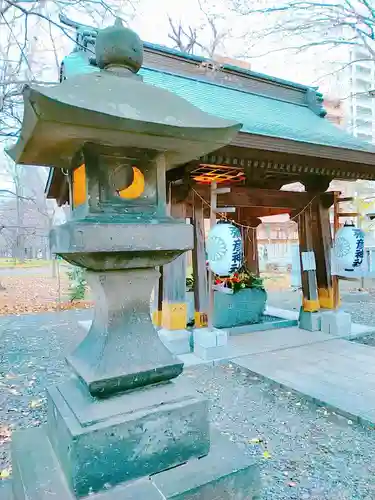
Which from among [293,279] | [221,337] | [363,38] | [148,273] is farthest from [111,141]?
[293,279]

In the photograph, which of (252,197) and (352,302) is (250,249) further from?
(252,197)

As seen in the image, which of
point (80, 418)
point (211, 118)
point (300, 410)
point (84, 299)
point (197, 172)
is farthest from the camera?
point (84, 299)

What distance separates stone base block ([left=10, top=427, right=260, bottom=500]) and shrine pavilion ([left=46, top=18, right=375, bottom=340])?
329cm

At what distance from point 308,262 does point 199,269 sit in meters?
2.23

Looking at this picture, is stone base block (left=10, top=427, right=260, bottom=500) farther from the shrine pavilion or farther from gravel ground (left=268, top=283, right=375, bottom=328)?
gravel ground (left=268, top=283, right=375, bottom=328)

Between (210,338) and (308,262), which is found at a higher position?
(308,262)

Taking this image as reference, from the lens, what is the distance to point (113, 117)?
65.8 inches

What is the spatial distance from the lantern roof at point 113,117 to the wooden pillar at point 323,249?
5.01 meters

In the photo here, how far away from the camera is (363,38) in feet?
29.2

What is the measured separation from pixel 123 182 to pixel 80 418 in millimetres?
1304

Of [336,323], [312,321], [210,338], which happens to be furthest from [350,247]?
[210,338]

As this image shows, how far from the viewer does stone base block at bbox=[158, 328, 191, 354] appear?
541cm

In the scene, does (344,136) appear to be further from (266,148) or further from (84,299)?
(84,299)

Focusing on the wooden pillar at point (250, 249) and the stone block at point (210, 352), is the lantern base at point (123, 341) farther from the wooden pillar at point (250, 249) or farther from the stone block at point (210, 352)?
the wooden pillar at point (250, 249)
